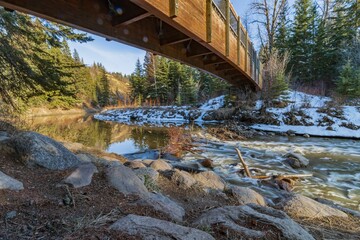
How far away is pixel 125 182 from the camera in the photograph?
2.90 metres

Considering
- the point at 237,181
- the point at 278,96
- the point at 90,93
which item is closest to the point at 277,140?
the point at 278,96

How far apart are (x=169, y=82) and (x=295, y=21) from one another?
16335mm

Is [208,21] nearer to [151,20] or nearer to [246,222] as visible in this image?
[151,20]

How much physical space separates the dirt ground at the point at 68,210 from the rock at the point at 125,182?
92mm

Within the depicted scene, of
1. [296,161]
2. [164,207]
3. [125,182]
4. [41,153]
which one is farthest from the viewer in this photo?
[296,161]

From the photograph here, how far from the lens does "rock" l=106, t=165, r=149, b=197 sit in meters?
2.77

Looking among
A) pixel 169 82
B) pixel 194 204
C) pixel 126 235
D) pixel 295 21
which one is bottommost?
pixel 194 204

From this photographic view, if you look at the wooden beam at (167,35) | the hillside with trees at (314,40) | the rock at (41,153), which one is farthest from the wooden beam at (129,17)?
the hillside with trees at (314,40)

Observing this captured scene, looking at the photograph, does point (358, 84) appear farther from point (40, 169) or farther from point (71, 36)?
point (40, 169)

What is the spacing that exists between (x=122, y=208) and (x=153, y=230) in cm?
65

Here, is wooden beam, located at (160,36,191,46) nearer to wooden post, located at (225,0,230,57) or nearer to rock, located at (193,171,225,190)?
wooden post, located at (225,0,230,57)

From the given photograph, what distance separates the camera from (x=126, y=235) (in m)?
1.60

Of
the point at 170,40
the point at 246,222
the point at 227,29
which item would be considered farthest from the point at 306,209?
the point at 227,29

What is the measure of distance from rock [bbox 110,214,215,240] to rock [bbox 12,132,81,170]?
71.7 inches
